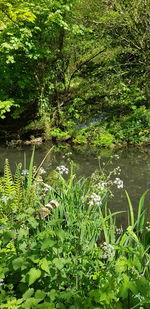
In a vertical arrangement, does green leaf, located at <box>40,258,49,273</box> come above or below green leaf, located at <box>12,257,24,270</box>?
above

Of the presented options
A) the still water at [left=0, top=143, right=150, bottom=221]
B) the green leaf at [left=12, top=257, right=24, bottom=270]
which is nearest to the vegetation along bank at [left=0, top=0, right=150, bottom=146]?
the still water at [left=0, top=143, right=150, bottom=221]

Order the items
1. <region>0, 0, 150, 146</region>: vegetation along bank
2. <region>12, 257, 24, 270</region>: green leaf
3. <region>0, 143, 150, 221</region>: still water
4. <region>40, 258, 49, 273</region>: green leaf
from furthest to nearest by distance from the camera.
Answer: <region>0, 0, 150, 146</region>: vegetation along bank
<region>0, 143, 150, 221</region>: still water
<region>12, 257, 24, 270</region>: green leaf
<region>40, 258, 49, 273</region>: green leaf

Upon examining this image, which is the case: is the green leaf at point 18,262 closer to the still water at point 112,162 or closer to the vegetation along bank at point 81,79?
the still water at point 112,162

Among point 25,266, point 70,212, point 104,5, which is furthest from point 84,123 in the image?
point 25,266

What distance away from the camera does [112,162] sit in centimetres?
774

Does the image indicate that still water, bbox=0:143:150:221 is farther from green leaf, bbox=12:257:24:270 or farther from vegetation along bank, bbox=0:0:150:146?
green leaf, bbox=12:257:24:270

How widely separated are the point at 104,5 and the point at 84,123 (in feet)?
16.3

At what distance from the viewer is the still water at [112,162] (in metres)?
5.42

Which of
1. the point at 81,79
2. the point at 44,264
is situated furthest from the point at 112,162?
the point at 44,264

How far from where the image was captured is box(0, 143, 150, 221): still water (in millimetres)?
5421

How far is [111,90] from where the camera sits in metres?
11.9

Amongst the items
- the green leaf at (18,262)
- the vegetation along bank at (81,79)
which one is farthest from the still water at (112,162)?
the green leaf at (18,262)

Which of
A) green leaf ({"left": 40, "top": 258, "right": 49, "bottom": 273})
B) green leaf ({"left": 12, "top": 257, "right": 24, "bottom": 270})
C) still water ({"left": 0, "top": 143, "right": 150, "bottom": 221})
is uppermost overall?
green leaf ({"left": 40, "top": 258, "right": 49, "bottom": 273})

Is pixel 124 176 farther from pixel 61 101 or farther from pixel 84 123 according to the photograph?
pixel 61 101
